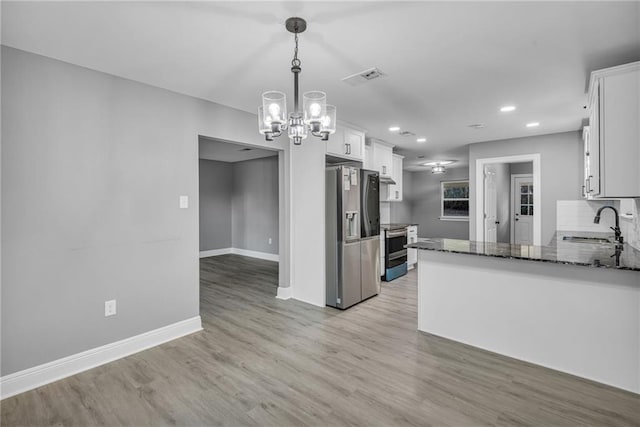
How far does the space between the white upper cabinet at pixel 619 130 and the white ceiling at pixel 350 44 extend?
23 centimetres

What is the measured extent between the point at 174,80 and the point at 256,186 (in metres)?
4.89

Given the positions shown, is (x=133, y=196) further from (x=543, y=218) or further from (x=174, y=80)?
(x=543, y=218)

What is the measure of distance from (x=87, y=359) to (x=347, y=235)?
9.24ft

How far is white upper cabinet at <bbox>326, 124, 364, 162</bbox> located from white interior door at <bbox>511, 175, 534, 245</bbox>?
216 inches

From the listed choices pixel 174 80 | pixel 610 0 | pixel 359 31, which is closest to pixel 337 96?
pixel 359 31

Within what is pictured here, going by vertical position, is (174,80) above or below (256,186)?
above

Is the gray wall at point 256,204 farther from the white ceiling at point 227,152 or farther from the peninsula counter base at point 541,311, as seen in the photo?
the peninsula counter base at point 541,311

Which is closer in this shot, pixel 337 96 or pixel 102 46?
pixel 102 46

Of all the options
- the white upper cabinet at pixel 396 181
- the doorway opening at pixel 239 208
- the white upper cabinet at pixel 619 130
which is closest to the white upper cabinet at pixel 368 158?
the white upper cabinet at pixel 396 181

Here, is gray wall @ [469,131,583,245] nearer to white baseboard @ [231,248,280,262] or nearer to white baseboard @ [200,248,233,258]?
white baseboard @ [231,248,280,262]

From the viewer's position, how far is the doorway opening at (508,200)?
16.8 ft

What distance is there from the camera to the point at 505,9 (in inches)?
70.3

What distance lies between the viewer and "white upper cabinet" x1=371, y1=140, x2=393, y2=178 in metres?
5.42

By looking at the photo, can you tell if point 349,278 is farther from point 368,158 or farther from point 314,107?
point 314,107
